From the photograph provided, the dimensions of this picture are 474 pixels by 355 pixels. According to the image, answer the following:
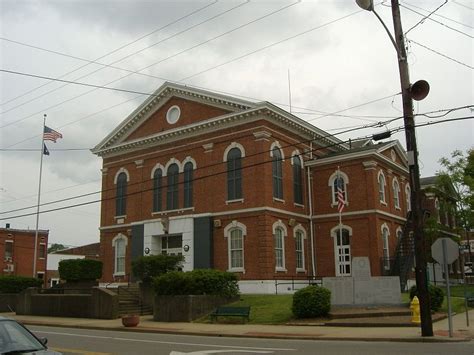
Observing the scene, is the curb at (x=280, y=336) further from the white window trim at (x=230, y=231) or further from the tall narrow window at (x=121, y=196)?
the tall narrow window at (x=121, y=196)

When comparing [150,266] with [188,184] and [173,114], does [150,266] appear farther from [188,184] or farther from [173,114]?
[173,114]

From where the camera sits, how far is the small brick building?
202 feet

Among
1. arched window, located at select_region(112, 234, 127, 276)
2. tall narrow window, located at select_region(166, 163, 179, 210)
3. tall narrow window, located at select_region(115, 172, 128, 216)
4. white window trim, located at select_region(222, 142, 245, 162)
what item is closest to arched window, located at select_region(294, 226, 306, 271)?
white window trim, located at select_region(222, 142, 245, 162)

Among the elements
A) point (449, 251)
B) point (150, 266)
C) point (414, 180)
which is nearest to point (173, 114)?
point (150, 266)

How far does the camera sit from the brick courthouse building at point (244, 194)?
3456cm

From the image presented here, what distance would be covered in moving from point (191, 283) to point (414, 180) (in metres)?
13.5

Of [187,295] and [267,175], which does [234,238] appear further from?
[187,295]

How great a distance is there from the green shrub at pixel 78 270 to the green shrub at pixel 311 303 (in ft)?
68.7

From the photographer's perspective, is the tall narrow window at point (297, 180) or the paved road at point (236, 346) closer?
the paved road at point (236, 346)

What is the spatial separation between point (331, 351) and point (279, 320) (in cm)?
1004

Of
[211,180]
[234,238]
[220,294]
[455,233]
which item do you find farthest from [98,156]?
[455,233]

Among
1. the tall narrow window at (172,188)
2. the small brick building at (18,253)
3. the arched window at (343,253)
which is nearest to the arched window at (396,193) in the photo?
the arched window at (343,253)

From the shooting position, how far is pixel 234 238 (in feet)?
115

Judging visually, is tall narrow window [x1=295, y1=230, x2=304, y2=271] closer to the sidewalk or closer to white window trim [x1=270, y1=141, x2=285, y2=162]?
white window trim [x1=270, y1=141, x2=285, y2=162]
